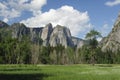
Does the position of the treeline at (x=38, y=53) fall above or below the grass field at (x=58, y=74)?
above

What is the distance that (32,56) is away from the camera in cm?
16650

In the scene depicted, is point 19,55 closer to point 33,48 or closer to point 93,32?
point 33,48

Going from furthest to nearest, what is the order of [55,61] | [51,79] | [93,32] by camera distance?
[55,61] < [93,32] < [51,79]

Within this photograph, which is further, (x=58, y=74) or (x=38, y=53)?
(x=38, y=53)

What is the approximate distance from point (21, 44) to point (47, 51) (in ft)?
110

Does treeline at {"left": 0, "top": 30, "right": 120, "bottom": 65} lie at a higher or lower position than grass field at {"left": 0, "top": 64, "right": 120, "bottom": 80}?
higher

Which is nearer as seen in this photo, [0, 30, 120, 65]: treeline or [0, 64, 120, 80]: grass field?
[0, 64, 120, 80]: grass field

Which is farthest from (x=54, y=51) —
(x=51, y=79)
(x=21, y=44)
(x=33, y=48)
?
(x=51, y=79)

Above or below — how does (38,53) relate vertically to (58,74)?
above

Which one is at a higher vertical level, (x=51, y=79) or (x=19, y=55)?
(x=19, y=55)

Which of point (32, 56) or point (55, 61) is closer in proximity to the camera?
point (32, 56)

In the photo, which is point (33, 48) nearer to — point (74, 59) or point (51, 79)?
point (74, 59)

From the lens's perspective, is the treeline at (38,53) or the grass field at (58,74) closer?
the grass field at (58,74)

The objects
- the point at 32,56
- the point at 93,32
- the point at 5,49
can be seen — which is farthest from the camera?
the point at 32,56
